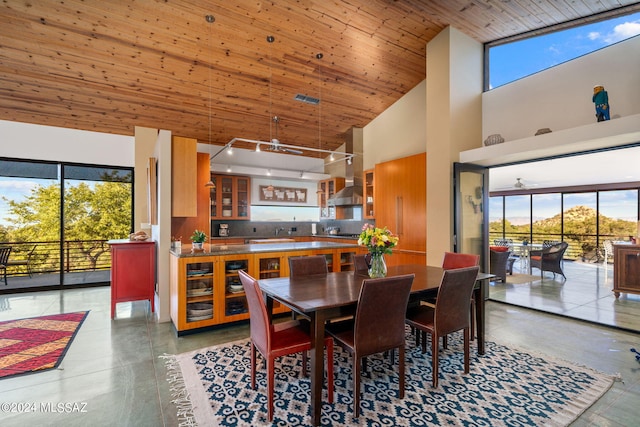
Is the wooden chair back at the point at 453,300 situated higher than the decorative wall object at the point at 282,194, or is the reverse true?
the decorative wall object at the point at 282,194

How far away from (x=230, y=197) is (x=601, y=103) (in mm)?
6137

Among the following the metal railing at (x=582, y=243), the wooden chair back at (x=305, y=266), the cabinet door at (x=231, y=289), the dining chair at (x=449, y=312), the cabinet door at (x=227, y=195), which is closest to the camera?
the dining chair at (x=449, y=312)

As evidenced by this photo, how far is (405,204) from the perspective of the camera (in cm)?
518

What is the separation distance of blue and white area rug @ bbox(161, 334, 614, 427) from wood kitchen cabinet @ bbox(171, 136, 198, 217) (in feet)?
6.71

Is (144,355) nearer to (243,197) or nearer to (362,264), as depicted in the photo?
(362,264)

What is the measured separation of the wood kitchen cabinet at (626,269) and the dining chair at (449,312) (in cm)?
390

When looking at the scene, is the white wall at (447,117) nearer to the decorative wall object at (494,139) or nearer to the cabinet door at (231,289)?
the decorative wall object at (494,139)

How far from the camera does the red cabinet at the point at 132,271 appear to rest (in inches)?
156

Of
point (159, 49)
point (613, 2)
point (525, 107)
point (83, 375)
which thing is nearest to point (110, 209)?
point (159, 49)

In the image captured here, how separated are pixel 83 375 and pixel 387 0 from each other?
499 centimetres

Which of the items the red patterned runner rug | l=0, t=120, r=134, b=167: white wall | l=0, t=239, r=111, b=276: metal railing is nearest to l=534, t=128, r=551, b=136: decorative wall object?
the red patterned runner rug

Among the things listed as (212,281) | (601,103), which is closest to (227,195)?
(212,281)

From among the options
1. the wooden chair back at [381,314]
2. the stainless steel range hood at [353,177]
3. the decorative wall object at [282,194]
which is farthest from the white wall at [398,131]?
the wooden chair back at [381,314]

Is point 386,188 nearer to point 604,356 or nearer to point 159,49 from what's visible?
point 604,356
